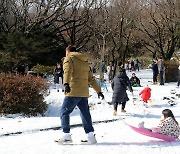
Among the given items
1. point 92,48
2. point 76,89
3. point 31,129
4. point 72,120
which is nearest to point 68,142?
point 76,89

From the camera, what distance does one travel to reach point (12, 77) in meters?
11.9

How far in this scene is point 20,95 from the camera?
445 inches

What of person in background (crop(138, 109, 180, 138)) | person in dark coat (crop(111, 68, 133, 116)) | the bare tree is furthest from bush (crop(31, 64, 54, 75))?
person in background (crop(138, 109, 180, 138))

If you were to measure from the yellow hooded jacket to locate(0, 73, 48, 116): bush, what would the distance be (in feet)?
17.0

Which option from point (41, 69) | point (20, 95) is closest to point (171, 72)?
point (41, 69)

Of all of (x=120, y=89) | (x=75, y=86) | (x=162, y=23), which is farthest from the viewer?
(x=162, y=23)

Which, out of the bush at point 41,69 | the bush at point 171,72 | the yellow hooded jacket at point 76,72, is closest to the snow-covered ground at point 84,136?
the yellow hooded jacket at point 76,72

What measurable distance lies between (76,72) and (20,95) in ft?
17.4

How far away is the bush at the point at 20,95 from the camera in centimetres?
1118

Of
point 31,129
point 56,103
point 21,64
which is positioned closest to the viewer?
point 31,129

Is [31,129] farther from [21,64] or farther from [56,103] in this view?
[21,64]

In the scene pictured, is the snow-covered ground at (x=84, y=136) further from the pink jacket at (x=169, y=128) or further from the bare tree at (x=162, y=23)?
the bare tree at (x=162, y=23)

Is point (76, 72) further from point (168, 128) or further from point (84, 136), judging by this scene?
point (168, 128)

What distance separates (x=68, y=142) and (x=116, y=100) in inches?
180
